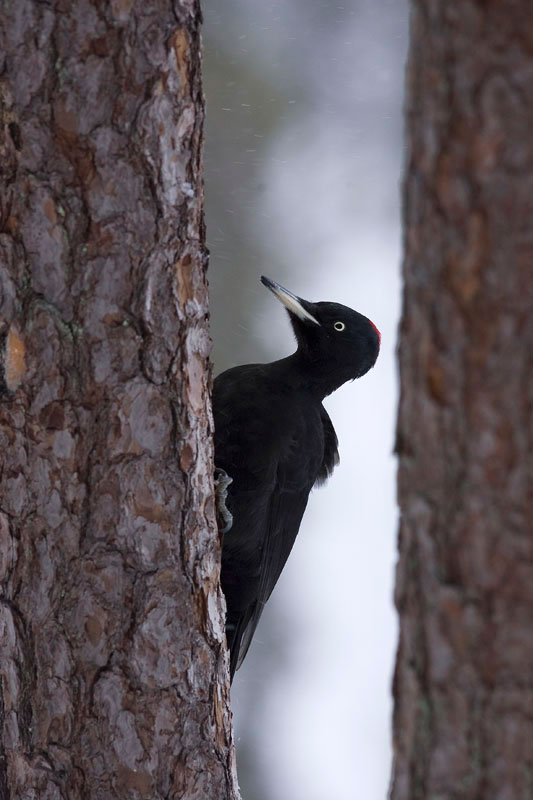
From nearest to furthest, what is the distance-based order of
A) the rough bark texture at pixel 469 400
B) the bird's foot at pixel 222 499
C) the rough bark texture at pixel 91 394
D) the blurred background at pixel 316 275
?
the rough bark texture at pixel 469 400 → the rough bark texture at pixel 91 394 → the bird's foot at pixel 222 499 → the blurred background at pixel 316 275

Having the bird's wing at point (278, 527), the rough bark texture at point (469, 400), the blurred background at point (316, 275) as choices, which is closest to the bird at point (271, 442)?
the bird's wing at point (278, 527)

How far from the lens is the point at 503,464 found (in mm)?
842

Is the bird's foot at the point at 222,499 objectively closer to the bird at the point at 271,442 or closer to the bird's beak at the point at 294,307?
the bird at the point at 271,442

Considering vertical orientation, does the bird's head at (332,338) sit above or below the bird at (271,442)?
above

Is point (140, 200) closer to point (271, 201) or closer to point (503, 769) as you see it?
point (503, 769)

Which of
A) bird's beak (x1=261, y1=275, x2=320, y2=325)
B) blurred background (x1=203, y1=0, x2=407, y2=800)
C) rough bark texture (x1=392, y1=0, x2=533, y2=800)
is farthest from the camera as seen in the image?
blurred background (x1=203, y1=0, x2=407, y2=800)

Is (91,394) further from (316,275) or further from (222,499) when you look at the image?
(316,275)

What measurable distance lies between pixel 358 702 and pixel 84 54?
3436mm

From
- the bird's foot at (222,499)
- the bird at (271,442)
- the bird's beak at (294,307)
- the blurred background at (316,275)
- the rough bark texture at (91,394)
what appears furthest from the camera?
the blurred background at (316,275)

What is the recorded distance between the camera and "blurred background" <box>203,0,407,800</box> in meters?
3.56

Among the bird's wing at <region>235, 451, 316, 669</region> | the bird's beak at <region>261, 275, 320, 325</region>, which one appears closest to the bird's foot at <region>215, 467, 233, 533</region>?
the bird's wing at <region>235, 451, 316, 669</region>

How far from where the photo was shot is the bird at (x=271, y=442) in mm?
2576

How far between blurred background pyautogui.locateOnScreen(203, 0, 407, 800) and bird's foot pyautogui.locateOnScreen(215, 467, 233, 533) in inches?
42.7

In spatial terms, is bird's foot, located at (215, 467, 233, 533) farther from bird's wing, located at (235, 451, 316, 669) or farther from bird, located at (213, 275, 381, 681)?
bird's wing, located at (235, 451, 316, 669)
